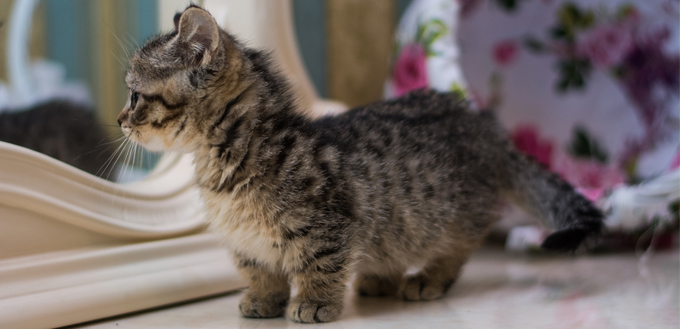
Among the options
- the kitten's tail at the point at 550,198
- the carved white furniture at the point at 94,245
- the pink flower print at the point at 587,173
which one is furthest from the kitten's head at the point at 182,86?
the pink flower print at the point at 587,173

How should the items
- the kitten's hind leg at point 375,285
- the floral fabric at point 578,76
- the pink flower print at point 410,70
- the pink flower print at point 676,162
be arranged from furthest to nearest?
the floral fabric at point 578,76 → the pink flower print at point 410,70 → the pink flower print at point 676,162 → the kitten's hind leg at point 375,285

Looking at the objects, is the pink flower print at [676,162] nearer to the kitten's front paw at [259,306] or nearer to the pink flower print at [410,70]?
the pink flower print at [410,70]

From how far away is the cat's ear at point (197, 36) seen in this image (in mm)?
1112

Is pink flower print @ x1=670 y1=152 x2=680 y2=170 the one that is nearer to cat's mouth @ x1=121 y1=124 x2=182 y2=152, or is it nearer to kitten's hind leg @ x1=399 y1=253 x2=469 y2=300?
kitten's hind leg @ x1=399 y1=253 x2=469 y2=300

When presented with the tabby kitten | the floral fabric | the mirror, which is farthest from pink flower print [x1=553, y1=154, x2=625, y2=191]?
the mirror

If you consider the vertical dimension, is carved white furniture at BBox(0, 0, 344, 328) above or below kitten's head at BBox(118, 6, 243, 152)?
below

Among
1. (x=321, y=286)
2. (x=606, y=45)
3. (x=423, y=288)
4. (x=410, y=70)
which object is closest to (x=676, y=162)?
(x=606, y=45)

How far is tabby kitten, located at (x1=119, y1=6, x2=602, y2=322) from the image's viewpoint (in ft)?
3.73

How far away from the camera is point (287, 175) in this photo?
45.0 inches

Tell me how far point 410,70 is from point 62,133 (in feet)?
3.84

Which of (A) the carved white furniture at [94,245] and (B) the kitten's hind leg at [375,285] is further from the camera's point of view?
(B) the kitten's hind leg at [375,285]

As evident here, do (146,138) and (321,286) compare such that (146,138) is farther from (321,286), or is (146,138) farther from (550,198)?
(550,198)

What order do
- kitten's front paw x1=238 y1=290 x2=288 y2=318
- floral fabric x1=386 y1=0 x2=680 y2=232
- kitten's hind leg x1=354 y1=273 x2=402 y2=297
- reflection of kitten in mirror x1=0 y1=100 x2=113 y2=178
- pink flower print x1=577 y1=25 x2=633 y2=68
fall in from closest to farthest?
kitten's front paw x1=238 y1=290 x2=288 y2=318, reflection of kitten in mirror x1=0 y1=100 x2=113 y2=178, kitten's hind leg x1=354 y1=273 x2=402 y2=297, floral fabric x1=386 y1=0 x2=680 y2=232, pink flower print x1=577 y1=25 x2=633 y2=68

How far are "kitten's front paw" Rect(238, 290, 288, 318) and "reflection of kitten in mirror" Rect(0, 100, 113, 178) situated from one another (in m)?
0.46
